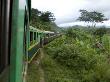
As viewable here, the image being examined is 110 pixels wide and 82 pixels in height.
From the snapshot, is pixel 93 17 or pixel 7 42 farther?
pixel 93 17

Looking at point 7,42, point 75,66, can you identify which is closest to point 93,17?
point 75,66

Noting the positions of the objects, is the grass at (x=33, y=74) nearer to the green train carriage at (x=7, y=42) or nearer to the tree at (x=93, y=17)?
the green train carriage at (x=7, y=42)

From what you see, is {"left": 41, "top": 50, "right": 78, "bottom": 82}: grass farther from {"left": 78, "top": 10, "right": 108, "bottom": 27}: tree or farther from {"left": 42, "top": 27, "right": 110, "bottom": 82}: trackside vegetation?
{"left": 78, "top": 10, "right": 108, "bottom": 27}: tree

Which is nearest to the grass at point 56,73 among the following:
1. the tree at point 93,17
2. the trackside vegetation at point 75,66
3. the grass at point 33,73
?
the trackside vegetation at point 75,66

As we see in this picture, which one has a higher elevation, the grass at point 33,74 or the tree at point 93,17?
the tree at point 93,17

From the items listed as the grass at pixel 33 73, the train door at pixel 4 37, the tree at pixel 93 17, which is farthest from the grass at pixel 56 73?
the tree at pixel 93 17

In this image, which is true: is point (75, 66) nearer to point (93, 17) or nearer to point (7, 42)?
point (7, 42)

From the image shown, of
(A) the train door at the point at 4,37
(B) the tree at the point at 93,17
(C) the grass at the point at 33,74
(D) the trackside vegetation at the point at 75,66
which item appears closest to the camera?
(A) the train door at the point at 4,37

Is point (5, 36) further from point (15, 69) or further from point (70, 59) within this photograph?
point (70, 59)

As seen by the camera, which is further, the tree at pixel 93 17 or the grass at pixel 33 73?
the tree at pixel 93 17

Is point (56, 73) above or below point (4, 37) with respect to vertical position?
below

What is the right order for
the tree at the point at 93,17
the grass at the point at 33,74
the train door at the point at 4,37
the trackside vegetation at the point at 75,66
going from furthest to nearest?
the tree at the point at 93,17, the trackside vegetation at the point at 75,66, the grass at the point at 33,74, the train door at the point at 4,37

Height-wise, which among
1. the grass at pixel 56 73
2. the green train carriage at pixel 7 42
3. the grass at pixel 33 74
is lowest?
the grass at pixel 56 73

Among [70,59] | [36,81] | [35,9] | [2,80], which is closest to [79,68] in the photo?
[70,59]
